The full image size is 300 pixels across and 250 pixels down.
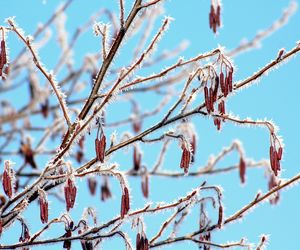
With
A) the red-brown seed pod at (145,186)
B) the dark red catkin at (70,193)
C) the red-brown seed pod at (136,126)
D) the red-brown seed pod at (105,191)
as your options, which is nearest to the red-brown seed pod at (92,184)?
the red-brown seed pod at (105,191)

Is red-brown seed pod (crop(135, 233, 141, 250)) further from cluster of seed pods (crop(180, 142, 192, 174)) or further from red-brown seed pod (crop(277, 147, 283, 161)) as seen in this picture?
red-brown seed pod (crop(277, 147, 283, 161))

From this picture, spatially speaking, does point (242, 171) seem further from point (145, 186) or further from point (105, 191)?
point (105, 191)

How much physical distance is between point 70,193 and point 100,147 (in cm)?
24

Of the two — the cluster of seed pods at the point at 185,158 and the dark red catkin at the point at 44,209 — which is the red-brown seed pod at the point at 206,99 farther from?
the dark red catkin at the point at 44,209

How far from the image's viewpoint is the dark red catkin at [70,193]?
8.87 ft

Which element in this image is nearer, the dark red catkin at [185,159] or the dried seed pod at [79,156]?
the dark red catkin at [185,159]

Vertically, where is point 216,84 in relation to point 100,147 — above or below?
above

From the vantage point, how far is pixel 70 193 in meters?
2.73

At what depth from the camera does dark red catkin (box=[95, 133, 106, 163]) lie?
9.17 ft

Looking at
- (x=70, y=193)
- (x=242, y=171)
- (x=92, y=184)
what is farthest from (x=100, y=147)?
(x=92, y=184)

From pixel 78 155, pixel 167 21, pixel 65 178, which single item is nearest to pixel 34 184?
pixel 65 178

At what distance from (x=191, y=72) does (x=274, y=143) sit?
514mm

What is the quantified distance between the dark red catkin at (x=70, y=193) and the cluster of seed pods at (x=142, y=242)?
0.43 metres

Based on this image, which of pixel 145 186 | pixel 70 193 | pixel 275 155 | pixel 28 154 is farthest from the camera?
pixel 28 154
